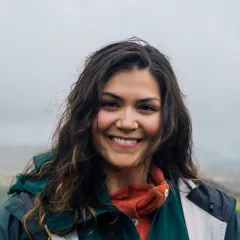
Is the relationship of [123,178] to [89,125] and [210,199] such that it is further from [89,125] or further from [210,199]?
[210,199]

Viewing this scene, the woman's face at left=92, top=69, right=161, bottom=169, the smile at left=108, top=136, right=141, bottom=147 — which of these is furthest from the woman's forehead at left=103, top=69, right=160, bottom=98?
the smile at left=108, top=136, right=141, bottom=147

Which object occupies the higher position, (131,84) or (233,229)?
(131,84)

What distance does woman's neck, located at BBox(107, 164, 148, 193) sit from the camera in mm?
4457

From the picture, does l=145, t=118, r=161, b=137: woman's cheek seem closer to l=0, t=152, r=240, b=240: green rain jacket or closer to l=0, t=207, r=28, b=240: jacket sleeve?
l=0, t=152, r=240, b=240: green rain jacket

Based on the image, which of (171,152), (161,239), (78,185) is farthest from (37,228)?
(171,152)

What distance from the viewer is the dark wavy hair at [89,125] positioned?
4336 millimetres

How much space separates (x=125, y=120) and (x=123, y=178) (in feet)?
1.39

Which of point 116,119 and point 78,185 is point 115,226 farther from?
point 116,119

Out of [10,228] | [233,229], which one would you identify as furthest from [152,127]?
[10,228]

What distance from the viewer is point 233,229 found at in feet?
15.0

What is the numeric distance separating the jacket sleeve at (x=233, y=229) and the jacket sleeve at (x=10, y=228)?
1.18m

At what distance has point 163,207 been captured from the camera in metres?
4.44

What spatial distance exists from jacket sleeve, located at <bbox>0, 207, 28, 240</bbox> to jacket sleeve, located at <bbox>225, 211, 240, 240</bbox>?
3.87 ft

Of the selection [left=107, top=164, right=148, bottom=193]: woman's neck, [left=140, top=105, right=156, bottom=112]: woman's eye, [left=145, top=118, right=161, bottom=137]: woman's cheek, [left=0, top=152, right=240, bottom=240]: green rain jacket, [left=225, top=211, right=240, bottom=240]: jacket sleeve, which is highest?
[left=140, top=105, right=156, bottom=112]: woman's eye
